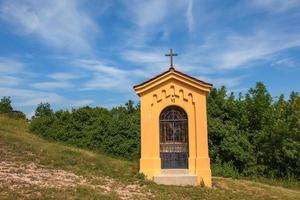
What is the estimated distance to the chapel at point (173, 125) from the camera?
12.0 metres

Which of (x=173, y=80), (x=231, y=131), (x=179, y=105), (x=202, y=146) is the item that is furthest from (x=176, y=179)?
(x=231, y=131)

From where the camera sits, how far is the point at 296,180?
52.9 ft

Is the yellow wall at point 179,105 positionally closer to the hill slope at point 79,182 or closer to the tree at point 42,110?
the hill slope at point 79,182

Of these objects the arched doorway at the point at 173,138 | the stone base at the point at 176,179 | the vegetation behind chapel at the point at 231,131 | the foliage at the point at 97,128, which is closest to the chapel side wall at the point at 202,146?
the stone base at the point at 176,179

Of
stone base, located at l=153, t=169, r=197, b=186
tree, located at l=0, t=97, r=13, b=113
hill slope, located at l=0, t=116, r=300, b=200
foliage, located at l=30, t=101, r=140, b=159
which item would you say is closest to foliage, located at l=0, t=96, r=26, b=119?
tree, located at l=0, t=97, r=13, b=113

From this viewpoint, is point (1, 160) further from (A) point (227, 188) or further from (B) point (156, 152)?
(A) point (227, 188)

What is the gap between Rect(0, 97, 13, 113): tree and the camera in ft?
86.2

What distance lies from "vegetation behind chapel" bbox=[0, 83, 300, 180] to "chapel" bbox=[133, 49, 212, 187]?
3993 mm

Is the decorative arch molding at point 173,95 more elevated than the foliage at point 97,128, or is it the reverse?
the decorative arch molding at point 173,95

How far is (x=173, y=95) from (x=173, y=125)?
3.42ft

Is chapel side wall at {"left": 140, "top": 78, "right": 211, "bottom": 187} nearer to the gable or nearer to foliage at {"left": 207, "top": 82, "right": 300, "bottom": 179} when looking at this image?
the gable

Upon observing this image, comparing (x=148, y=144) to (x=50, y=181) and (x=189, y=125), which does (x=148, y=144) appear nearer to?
(x=189, y=125)

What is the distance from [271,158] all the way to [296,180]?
1.42 meters

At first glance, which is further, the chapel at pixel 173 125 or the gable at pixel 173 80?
the gable at pixel 173 80
